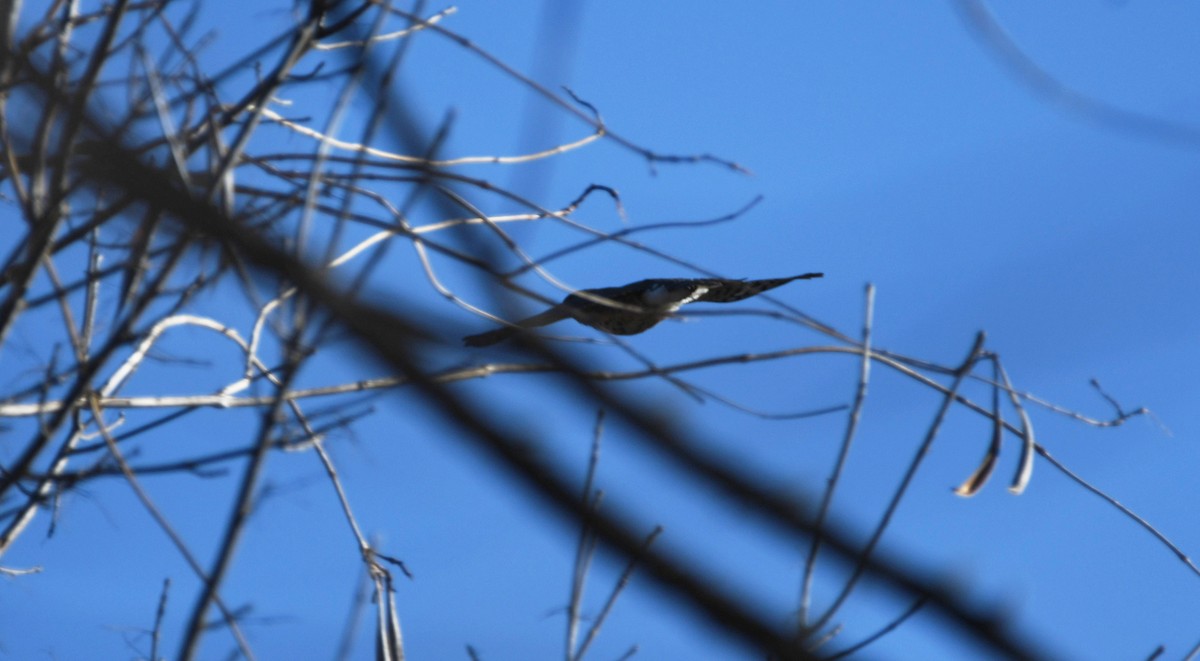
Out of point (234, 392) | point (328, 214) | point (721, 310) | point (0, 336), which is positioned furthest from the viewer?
point (234, 392)

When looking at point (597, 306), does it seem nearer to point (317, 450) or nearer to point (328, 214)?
point (328, 214)

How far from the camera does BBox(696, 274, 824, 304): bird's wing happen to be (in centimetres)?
186

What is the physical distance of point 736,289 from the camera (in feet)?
6.29

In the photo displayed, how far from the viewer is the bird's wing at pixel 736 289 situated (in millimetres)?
1864

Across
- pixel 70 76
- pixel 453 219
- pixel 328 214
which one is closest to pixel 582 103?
pixel 328 214

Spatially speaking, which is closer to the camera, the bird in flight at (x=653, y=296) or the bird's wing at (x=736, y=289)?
the bird in flight at (x=653, y=296)

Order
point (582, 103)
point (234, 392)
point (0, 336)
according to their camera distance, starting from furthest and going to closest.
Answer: point (582, 103)
point (234, 392)
point (0, 336)

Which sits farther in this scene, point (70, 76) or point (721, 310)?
point (70, 76)

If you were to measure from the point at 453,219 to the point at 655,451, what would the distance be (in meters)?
0.34

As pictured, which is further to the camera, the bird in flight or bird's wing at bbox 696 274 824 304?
bird's wing at bbox 696 274 824 304

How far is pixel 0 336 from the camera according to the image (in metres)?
1.50

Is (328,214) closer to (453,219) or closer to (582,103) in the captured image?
(582,103)

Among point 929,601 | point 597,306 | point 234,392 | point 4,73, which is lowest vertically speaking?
point 929,601

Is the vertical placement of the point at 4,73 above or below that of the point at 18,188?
above
